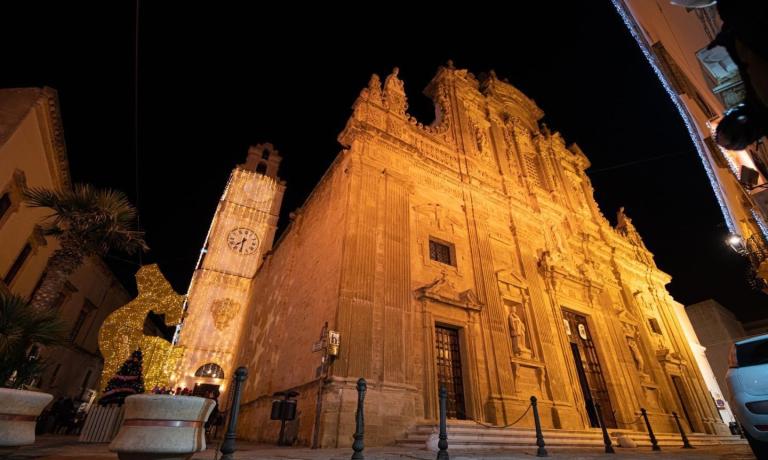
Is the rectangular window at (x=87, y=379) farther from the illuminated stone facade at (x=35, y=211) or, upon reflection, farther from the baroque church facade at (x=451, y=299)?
the baroque church facade at (x=451, y=299)

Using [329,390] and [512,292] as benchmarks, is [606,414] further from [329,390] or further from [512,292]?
[329,390]

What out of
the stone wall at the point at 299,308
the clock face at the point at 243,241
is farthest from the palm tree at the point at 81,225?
the clock face at the point at 243,241

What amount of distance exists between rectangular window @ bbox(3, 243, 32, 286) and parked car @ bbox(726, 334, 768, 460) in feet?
66.1

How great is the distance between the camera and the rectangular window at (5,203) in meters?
11.3

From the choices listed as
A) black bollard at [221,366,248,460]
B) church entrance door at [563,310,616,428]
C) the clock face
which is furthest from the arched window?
black bollard at [221,366,248,460]

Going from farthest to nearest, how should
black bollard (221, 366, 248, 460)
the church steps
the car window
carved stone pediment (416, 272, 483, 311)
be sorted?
carved stone pediment (416, 272, 483, 311) < the church steps < the car window < black bollard (221, 366, 248, 460)

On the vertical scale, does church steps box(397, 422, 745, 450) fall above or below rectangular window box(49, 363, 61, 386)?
below

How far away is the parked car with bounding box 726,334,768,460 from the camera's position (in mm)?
3617

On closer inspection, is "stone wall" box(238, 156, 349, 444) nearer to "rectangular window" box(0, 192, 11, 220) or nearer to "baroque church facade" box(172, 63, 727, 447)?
"baroque church facade" box(172, 63, 727, 447)

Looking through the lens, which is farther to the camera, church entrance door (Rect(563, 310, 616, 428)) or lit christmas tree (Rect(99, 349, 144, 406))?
church entrance door (Rect(563, 310, 616, 428))

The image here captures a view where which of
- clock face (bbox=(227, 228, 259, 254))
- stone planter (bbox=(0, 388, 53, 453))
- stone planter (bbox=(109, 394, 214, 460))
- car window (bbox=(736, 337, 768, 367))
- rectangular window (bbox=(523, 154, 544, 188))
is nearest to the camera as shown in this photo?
stone planter (bbox=(109, 394, 214, 460))

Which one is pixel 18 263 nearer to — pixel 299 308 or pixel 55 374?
pixel 55 374

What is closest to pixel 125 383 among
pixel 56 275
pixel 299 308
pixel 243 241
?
pixel 56 275

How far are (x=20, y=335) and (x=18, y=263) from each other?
11792mm
